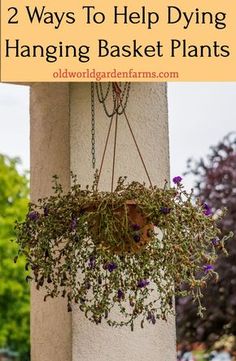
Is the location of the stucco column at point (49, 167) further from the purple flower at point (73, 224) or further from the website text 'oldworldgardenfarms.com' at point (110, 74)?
the purple flower at point (73, 224)

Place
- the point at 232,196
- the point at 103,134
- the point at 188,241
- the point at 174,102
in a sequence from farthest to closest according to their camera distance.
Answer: the point at 174,102, the point at 232,196, the point at 103,134, the point at 188,241

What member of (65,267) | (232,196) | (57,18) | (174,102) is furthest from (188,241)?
(174,102)

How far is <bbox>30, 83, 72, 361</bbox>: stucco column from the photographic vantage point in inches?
94.3

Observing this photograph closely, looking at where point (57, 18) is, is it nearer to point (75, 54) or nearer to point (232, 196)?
point (75, 54)

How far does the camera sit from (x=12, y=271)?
12414mm

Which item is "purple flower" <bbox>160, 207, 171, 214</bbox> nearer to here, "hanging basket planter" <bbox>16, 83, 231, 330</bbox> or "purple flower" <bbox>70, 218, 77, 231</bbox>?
"hanging basket planter" <bbox>16, 83, 231, 330</bbox>

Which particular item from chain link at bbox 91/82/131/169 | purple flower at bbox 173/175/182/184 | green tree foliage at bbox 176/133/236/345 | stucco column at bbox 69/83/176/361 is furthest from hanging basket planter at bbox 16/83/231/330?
green tree foliage at bbox 176/133/236/345

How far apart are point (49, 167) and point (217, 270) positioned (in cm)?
233

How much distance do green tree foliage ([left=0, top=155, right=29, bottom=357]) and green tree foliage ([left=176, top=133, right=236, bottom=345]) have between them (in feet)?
25.0

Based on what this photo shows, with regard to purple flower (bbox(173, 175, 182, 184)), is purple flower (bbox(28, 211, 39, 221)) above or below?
below

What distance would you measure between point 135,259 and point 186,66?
56cm

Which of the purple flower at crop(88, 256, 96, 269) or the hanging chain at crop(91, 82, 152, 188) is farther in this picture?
the hanging chain at crop(91, 82, 152, 188)

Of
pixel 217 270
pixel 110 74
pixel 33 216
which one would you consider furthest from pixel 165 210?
pixel 217 270

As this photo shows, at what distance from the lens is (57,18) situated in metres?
2.15
